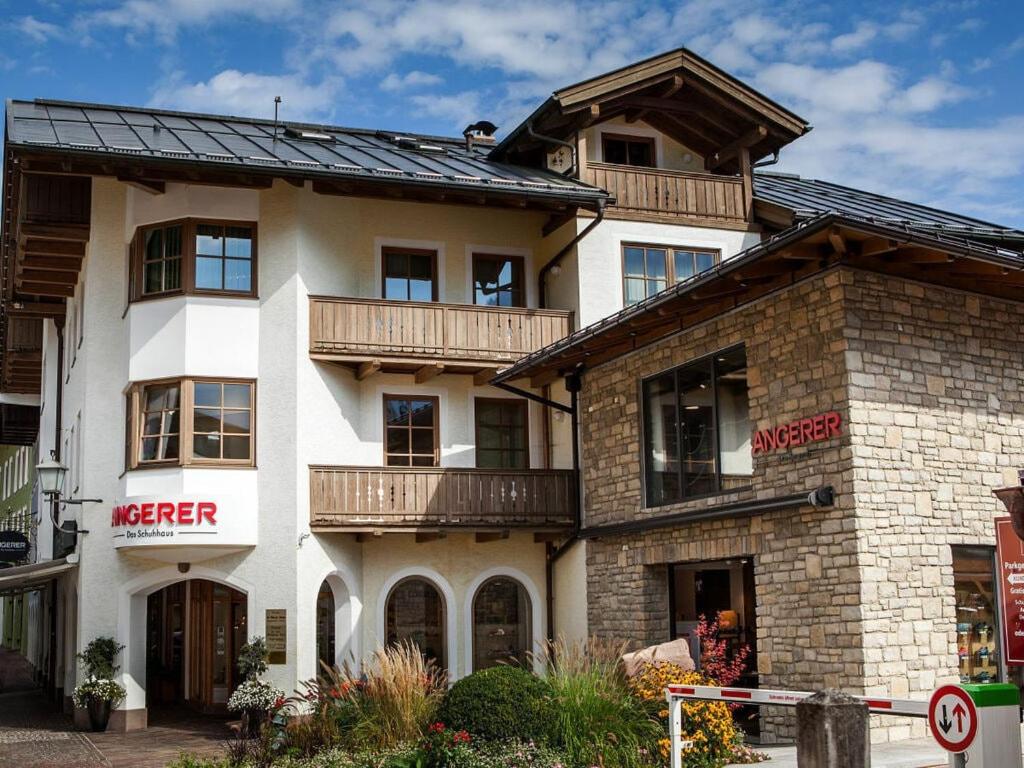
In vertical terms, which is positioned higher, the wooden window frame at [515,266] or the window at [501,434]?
the wooden window frame at [515,266]

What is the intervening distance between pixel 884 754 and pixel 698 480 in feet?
15.3

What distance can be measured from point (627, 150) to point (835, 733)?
1575cm

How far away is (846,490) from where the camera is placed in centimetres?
1300

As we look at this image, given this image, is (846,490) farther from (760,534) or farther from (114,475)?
(114,475)

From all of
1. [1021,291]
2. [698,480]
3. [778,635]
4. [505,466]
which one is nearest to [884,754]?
[778,635]

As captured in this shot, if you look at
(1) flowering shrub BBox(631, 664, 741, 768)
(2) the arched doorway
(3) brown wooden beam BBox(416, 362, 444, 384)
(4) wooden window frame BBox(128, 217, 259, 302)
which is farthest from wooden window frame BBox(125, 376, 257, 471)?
(1) flowering shrub BBox(631, 664, 741, 768)

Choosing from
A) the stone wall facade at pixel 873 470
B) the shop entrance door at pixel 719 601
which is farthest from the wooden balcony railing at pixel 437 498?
the stone wall facade at pixel 873 470

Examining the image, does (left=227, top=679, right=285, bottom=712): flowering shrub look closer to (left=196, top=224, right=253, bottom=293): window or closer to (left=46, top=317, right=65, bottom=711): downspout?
(left=196, top=224, right=253, bottom=293): window

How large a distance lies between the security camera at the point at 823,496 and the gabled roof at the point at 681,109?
29.9 ft

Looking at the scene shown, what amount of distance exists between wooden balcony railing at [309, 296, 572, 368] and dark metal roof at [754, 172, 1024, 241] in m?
4.75

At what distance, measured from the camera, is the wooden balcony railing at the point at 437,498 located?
1844cm

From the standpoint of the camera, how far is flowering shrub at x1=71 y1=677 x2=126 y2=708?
18.2 meters

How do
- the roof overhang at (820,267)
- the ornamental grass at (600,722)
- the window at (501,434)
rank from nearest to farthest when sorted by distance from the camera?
the ornamental grass at (600,722) < the roof overhang at (820,267) < the window at (501,434)

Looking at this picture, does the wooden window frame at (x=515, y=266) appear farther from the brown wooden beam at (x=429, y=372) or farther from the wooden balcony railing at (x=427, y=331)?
the brown wooden beam at (x=429, y=372)
